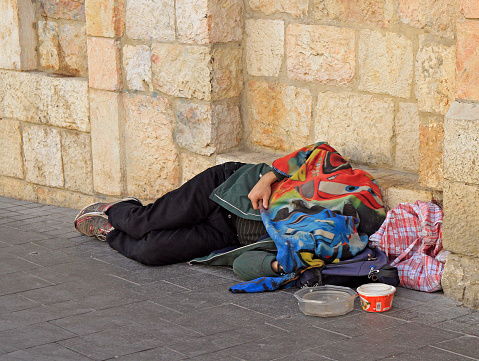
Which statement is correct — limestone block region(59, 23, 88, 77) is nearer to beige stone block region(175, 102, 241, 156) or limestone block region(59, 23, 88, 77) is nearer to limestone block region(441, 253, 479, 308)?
beige stone block region(175, 102, 241, 156)

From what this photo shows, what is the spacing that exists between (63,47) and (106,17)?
83cm

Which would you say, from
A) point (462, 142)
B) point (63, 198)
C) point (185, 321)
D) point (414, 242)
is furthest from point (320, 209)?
point (63, 198)

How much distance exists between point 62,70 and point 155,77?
122cm

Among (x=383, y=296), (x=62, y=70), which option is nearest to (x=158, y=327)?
(x=383, y=296)

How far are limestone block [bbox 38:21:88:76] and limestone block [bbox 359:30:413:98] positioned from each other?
2.42 meters

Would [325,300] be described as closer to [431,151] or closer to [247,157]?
[431,151]

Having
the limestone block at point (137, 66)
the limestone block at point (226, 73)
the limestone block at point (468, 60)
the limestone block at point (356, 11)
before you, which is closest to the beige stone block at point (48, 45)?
the limestone block at point (137, 66)

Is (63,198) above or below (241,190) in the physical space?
below

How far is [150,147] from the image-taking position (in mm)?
5672

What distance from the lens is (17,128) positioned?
6531mm

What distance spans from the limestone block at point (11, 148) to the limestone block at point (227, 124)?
2.04 meters

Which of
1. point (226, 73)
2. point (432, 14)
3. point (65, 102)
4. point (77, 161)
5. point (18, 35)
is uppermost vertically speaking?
point (432, 14)

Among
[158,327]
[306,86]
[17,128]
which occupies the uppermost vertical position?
[306,86]

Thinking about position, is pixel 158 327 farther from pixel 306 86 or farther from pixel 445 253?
pixel 306 86
